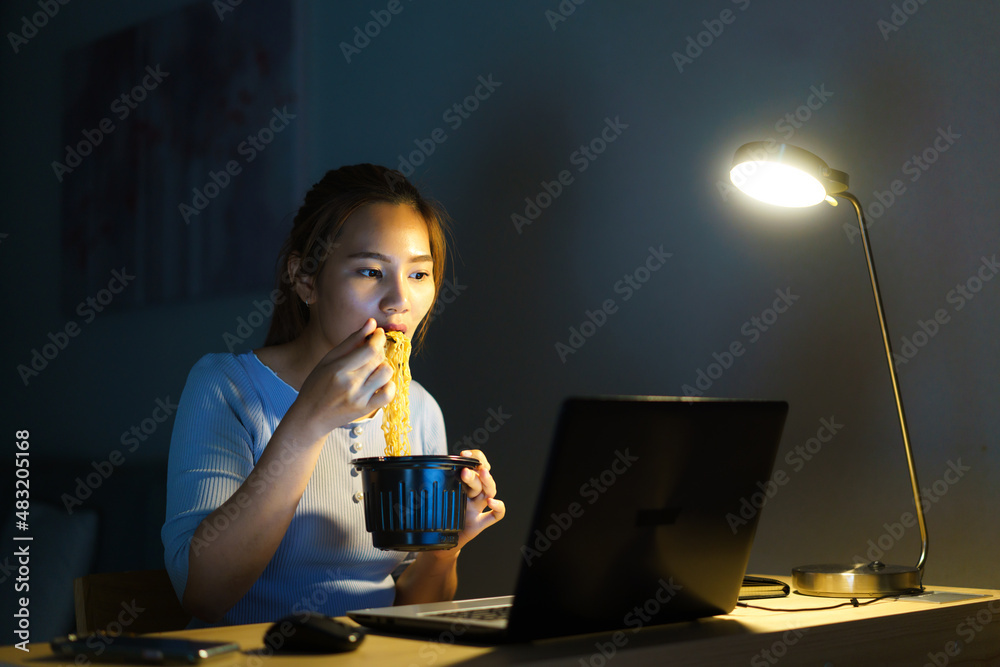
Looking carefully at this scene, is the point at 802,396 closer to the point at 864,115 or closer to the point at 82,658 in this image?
the point at 864,115

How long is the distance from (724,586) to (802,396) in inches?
31.9

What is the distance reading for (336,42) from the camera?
2652 millimetres

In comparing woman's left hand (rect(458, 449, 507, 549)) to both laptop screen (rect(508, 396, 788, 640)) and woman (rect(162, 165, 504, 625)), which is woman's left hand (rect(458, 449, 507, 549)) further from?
laptop screen (rect(508, 396, 788, 640))

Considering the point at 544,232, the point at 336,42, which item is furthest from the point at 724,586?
the point at 336,42

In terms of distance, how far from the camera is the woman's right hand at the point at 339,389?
121 centimetres

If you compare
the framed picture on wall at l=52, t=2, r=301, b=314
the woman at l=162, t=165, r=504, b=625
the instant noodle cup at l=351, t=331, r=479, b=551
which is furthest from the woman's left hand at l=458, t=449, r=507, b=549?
the framed picture on wall at l=52, t=2, r=301, b=314

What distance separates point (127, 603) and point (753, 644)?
3.36ft

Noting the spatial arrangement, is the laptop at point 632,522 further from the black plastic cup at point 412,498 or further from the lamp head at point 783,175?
the lamp head at point 783,175

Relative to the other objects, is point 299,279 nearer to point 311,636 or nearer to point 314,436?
point 314,436

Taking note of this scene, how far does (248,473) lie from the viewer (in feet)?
4.93

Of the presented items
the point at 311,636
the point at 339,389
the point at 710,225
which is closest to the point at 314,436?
the point at 339,389

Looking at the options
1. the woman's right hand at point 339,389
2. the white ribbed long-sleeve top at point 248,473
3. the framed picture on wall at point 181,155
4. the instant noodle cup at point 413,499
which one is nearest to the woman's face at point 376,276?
the white ribbed long-sleeve top at point 248,473

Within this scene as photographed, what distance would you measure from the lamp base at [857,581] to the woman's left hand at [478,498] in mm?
481

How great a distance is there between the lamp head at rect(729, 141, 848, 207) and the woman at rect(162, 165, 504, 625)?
611 millimetres
